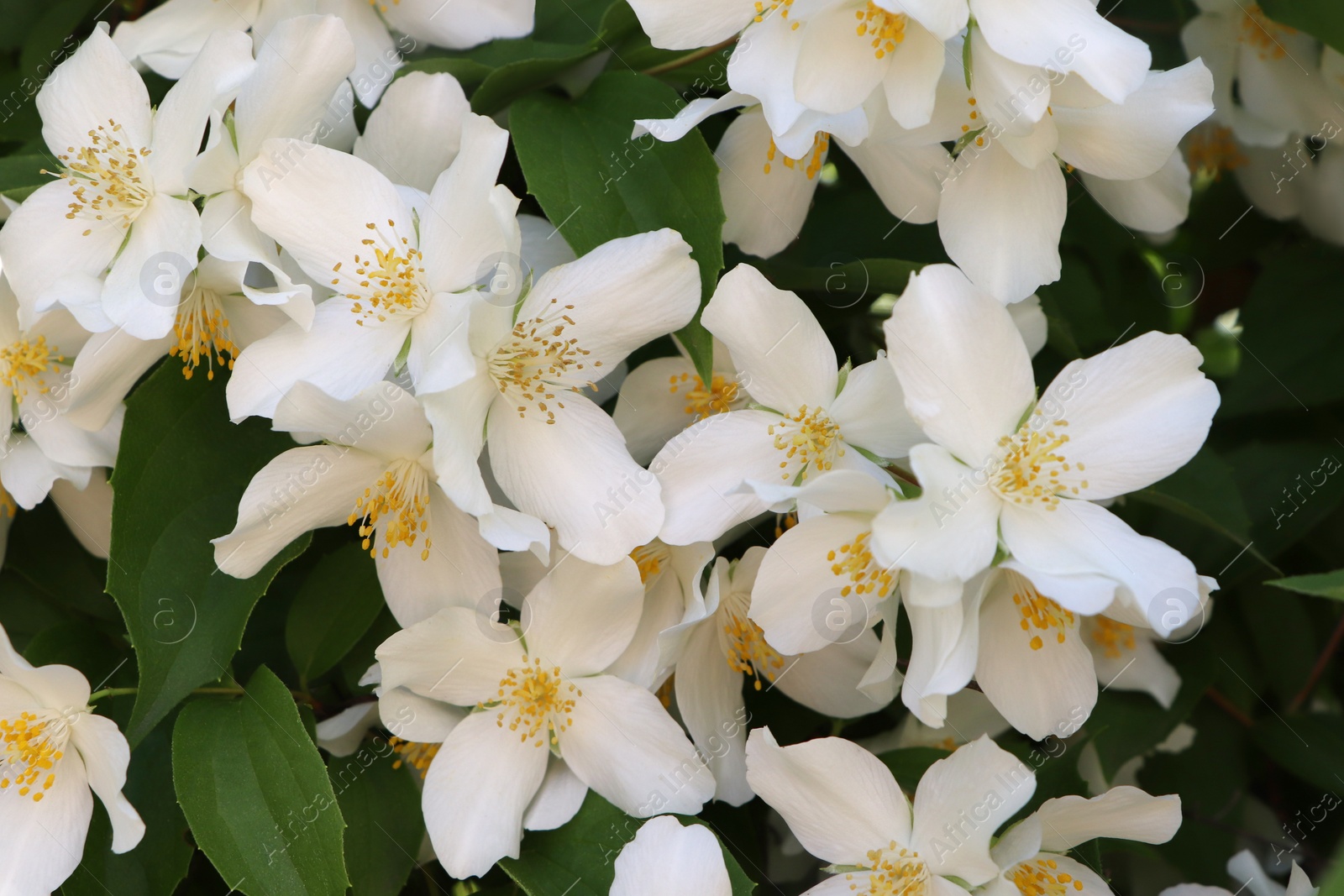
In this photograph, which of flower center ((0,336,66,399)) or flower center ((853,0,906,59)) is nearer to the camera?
flower center ((853,0,906,59))

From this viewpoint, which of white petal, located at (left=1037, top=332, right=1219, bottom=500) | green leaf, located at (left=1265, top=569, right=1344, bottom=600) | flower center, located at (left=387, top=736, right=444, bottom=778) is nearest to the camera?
green leaf, located at (left=1265, top=569, right=1344, bottom=600)

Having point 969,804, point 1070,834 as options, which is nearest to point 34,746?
point 969,804

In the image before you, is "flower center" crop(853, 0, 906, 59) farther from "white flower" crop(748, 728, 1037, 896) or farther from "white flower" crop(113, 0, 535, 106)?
"white flower" crop(748, 728, 1037, 896)

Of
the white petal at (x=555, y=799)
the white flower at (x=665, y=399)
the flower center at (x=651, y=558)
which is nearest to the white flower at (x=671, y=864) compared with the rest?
the white petal at (x=555, y=799)

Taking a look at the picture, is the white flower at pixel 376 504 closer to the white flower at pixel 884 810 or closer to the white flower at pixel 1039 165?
the white flower at pixel 884 810

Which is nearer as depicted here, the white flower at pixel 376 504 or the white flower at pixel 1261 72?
the white flower at pixel 376 504

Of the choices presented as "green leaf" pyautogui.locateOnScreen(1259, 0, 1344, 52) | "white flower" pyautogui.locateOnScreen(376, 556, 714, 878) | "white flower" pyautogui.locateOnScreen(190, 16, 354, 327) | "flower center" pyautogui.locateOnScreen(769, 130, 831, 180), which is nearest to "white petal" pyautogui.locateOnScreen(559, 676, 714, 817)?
"white flower" pyautogui.locateOnScreen(376, 556, 714, 878)
